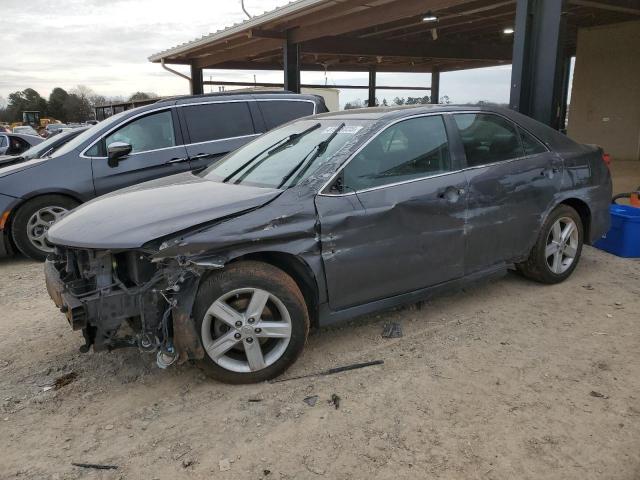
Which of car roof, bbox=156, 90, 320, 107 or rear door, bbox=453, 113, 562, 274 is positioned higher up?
car roof, bbox=156, 90, 320, 107

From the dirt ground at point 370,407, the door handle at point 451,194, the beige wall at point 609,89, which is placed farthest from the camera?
the beige wall at point 609,89

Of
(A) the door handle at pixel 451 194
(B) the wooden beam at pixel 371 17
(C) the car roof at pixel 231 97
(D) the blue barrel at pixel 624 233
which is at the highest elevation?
(B) the wooden beam at pixel 371 17

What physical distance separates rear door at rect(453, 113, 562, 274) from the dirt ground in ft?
1.80

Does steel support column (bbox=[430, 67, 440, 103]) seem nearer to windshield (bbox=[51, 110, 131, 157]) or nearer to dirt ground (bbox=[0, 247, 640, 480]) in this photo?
windshield (bbox=[51, 110, 131, 157])

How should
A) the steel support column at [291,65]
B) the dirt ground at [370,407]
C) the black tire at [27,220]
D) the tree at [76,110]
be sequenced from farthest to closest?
1. the tree at [76,110]
2. the steel support column at [291,65]
3. the black tire at [27,220]
4. the dirt ground at [370,407]

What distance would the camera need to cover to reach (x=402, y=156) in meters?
3.73

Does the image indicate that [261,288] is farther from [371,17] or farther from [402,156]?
[371,17]

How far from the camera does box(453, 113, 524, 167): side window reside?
4.05 metres

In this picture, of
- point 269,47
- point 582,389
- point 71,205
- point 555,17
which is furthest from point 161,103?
point 269,47

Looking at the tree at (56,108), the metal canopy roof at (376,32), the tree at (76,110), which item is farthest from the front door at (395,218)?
the tree at (56,108)

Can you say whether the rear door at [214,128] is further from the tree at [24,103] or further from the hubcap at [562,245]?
the tree at [24,103]

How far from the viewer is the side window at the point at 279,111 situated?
711 centimetres

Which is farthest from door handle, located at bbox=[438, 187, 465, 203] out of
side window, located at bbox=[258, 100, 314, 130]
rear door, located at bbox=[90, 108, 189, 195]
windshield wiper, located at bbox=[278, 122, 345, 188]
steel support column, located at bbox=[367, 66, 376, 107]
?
steel support column, located at bbox=[367, 66, 376, 107]

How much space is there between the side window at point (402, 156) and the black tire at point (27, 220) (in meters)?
4.29
